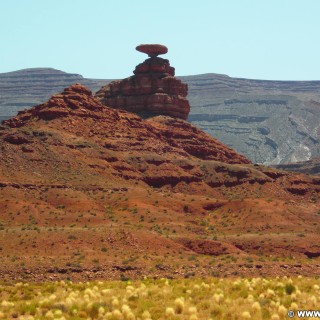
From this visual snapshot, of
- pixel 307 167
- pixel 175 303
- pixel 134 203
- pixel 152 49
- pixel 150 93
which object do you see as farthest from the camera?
pixel 307 167

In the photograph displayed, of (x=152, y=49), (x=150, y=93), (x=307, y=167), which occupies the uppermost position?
(x=152, y=49)

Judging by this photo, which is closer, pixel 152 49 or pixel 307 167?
pixel 152 49

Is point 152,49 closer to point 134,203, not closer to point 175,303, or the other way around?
point 134,203

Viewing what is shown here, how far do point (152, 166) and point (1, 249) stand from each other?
31.9 metres

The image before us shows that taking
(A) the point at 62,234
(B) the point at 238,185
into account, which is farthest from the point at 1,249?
(B) the point at 238,185

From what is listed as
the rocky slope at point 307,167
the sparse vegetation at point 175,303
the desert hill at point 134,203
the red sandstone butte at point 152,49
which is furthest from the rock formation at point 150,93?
the sparse vegetation at point 175,303

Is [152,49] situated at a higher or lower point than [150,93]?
higher

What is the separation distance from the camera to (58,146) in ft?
224

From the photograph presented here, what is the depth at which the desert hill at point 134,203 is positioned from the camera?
1649 inches

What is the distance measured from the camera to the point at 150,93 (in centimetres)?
9931

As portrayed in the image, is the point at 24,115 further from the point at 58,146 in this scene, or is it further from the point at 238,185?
the point at 238,185

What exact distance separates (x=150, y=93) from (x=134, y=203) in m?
43.3

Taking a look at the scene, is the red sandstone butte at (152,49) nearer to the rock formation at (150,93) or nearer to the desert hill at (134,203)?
the rock formation at (150,93)

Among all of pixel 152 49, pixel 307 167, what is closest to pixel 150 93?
pixel 152 49
